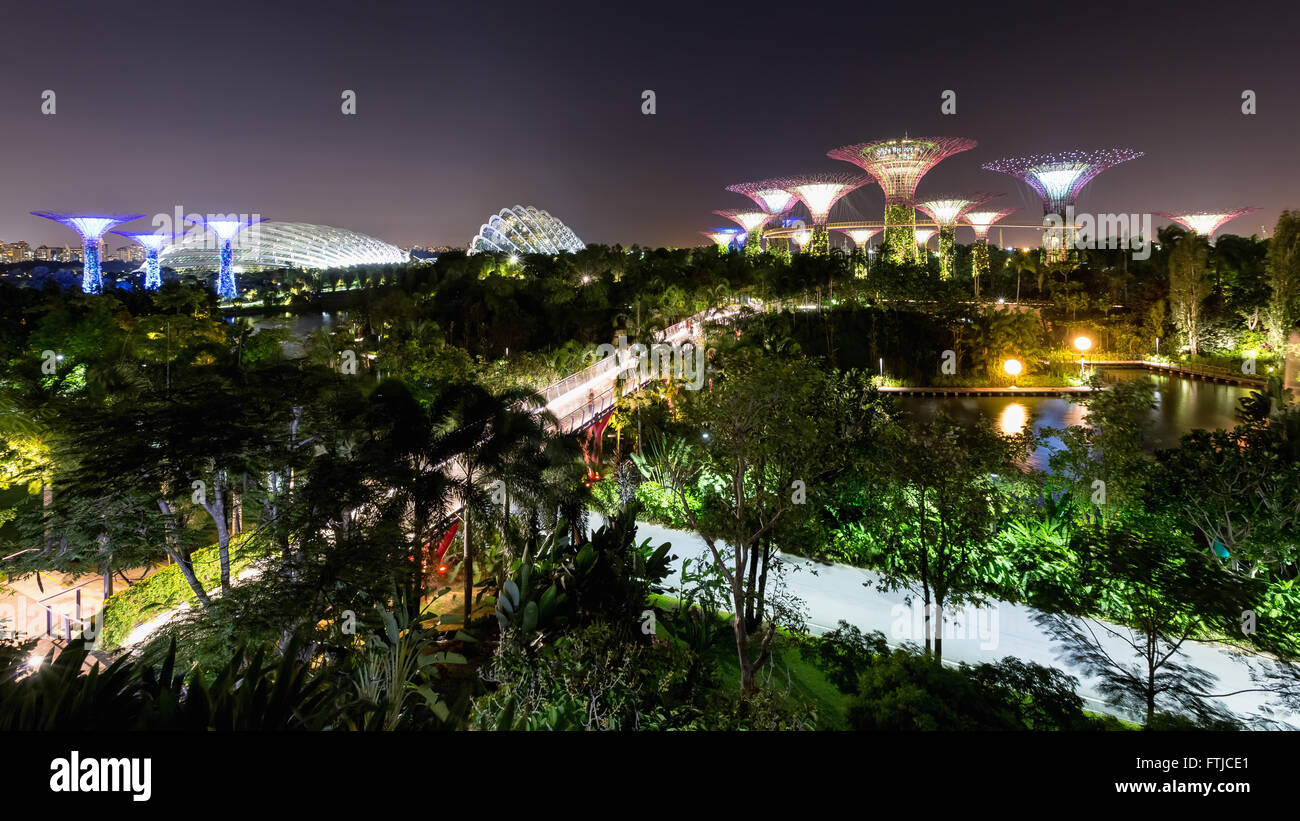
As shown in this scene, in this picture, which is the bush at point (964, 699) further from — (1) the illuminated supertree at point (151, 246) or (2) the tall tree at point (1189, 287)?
(1) the illuminated supertree at point (151, 246)

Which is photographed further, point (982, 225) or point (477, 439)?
point (982, 225)

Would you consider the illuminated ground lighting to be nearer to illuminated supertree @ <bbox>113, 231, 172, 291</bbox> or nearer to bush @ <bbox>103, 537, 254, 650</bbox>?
illuminated supertree @ <bbox>113, 231, 172, 291</bbox>

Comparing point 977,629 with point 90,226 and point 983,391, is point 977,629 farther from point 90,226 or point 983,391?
point 90,226

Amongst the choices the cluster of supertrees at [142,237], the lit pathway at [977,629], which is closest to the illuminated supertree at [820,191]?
the lit pathway at [977,629]

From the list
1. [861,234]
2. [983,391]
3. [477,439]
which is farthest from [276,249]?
[477,439]

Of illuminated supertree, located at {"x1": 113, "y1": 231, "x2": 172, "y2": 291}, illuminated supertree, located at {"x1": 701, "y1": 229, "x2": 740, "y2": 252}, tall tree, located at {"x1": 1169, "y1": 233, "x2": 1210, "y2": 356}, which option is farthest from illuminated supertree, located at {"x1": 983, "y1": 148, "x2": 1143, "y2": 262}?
illuminated supertree, located at {"x1": 113, "y1": 231, "x2": 172, "y2": 291}
